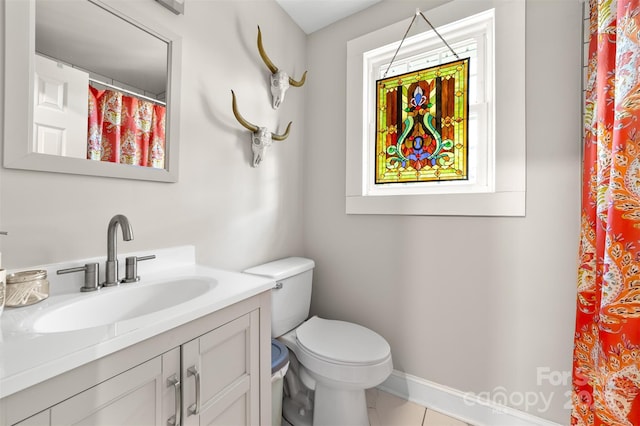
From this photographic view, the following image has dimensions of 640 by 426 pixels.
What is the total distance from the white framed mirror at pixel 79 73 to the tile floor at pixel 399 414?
1538 millimetres

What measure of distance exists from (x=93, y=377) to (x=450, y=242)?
1.46 m

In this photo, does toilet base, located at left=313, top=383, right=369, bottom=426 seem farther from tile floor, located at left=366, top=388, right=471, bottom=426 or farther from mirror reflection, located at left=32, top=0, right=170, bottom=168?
mirror reflection, located at left=32, top=0, right=170, bottom=168

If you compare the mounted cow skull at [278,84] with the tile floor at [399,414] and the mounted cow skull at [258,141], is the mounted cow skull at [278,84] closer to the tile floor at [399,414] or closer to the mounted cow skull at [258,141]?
the mounted cow skull at [258,141]

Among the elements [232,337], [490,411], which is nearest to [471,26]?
[232,337]

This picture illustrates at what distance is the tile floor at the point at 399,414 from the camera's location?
1355 mm

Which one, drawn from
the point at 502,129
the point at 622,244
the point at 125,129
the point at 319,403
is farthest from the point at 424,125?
the point at 319,403

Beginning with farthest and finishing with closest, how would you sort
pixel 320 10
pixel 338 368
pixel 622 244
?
1. pixel 320 10
2. pixel 338 368
3. pixel 622 244

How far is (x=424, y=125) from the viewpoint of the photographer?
1.57 meters

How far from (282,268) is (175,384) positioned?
0.83 meters

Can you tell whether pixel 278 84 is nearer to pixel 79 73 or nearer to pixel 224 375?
pixel 79 73

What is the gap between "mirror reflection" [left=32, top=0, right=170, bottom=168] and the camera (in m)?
0.80

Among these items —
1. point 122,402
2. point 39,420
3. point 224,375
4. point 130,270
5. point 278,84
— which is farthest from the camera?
point 278,84

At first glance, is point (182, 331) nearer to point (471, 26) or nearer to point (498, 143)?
point (498, 143)

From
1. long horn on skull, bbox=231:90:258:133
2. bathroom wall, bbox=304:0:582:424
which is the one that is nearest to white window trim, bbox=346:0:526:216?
bathroom wall, bbox=304:0:582:424
